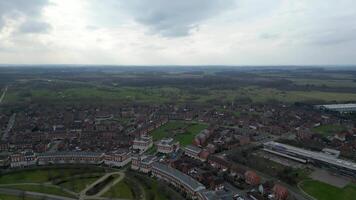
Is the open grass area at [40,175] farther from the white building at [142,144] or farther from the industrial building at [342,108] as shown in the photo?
the industrial building at [342,108]

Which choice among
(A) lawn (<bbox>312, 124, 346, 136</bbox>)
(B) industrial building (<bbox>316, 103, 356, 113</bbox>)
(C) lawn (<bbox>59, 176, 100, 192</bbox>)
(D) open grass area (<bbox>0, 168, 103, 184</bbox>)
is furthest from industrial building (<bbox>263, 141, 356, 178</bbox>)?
(B) industrial building (<bbox>316, 103, 356, 113</bbox>)

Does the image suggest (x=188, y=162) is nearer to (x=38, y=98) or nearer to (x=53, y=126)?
(x=53, y=126)

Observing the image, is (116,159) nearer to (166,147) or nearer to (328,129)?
(166,147)

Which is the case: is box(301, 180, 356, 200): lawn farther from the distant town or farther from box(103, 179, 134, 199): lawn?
box(103, 179, 134, 199): lawn

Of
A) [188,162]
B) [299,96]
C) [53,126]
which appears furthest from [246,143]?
[299,96]

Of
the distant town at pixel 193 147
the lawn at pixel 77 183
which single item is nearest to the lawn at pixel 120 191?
the distant town at pixel 193 147

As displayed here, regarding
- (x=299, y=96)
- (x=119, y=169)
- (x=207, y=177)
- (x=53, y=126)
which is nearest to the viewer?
(x=207, y=177)

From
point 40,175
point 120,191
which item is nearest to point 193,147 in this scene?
point 120,191
